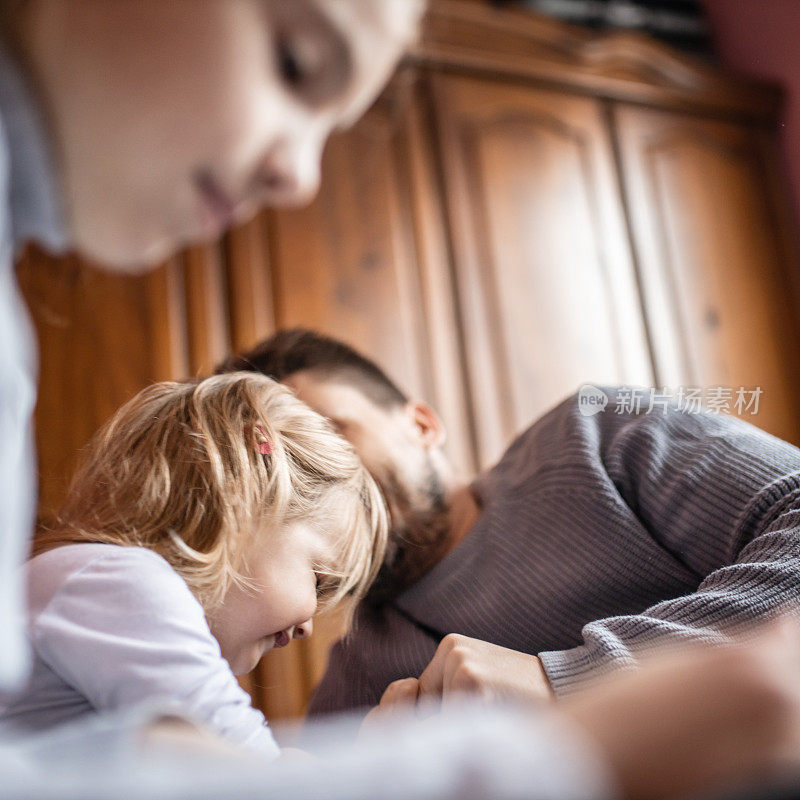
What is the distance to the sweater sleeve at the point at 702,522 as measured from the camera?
2.04 feet

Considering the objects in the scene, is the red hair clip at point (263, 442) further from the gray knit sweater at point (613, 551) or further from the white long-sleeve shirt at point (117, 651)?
the gray knit sweater at point (613, 551)

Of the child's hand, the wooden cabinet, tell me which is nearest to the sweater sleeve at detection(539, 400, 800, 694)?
the child's hand

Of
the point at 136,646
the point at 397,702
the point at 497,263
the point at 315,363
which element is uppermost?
the point at 497,263

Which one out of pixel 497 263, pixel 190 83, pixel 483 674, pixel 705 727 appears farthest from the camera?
pixel 497 263

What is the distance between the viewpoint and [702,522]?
0.77 m

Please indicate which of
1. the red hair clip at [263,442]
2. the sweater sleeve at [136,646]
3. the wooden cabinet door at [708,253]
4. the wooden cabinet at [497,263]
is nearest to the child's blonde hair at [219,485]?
the red hair clip at [263,442]

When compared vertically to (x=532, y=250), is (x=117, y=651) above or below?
below

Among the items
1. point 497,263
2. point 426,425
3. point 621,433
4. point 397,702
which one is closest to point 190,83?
point 397,702

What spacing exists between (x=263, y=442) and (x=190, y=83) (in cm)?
38

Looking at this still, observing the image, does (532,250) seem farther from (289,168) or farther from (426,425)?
(289,168)

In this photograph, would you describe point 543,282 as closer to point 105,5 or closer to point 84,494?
point 84,494

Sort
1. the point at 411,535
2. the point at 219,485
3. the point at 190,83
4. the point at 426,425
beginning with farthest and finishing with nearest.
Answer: the point at 426,425 < the point at 411,535 < the point at 219,485 < the point at 190,83

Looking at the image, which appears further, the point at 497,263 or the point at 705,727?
the point at 497,263

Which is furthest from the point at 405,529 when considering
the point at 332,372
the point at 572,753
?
the point at 572,753
